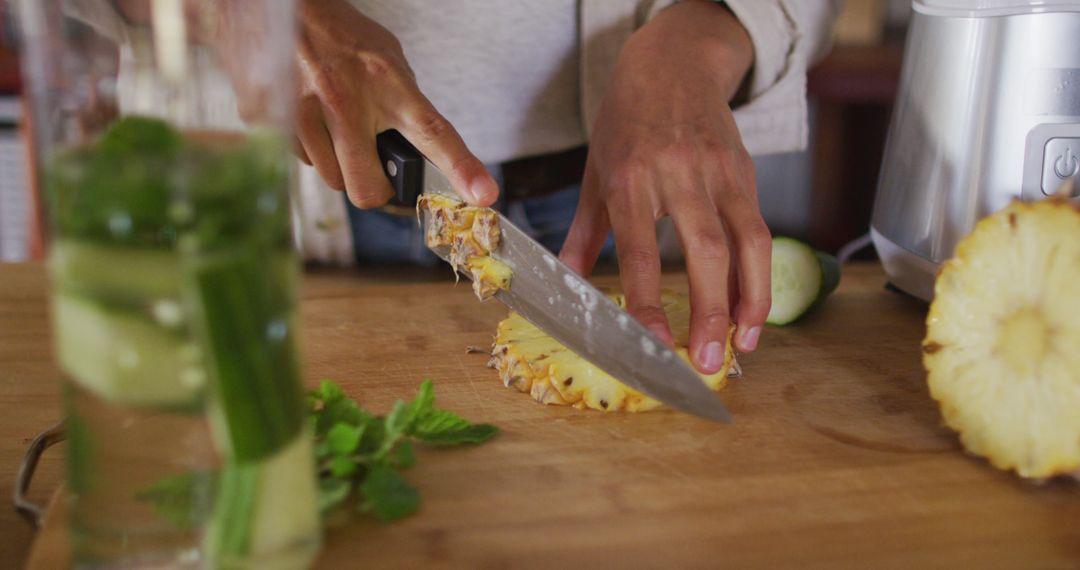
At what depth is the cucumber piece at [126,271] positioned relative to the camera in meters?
0.66

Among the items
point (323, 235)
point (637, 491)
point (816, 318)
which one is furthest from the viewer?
point (323, 235)

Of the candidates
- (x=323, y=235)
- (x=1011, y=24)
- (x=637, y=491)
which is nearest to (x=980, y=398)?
(x=637, y=491)

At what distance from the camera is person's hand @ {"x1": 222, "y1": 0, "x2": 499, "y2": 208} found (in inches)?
50.1

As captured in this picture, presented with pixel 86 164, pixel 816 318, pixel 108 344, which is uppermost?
pixel 86 164

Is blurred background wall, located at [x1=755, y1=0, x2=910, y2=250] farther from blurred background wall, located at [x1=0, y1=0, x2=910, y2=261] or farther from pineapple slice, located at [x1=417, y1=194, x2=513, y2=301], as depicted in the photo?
pineapple slice, located at [x1=417, y1=194, x2=513, y2=301]

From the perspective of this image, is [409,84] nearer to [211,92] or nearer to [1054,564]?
[211,92]

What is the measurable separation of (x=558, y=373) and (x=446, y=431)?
7.1 inches

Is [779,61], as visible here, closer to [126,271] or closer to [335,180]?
[335,180]

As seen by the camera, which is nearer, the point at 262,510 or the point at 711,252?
the point at 262,510

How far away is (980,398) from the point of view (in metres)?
1.02

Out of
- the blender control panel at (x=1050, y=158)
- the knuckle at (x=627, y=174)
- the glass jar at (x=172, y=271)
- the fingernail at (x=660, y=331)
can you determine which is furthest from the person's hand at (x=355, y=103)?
the blender control panel at (x=1050, y=158)

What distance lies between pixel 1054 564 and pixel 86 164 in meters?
0.87

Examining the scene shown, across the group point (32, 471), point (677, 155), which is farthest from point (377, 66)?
point (32, 471)

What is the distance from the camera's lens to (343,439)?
35.5 inches
